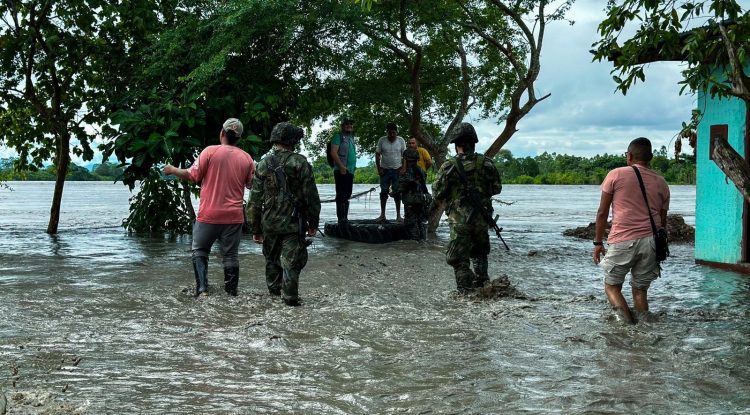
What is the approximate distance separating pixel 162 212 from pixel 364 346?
1293 cm

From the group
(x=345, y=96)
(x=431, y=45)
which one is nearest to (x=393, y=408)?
(x=345, y=96)

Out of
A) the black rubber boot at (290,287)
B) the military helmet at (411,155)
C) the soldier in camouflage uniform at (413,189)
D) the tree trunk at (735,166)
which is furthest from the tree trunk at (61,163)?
the tree trunk at (735,166)

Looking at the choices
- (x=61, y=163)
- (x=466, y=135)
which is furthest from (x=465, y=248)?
(x=61, y=163)

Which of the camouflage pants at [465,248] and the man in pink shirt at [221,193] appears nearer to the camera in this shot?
the man in pink shirt at [221,193]

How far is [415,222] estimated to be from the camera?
15805mm

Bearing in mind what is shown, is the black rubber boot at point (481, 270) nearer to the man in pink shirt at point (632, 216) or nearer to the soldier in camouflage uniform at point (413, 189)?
the man in pink shirt at point (632, 216)

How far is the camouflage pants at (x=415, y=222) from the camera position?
15555 mm

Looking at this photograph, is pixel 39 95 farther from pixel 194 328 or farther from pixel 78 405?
pixel 78 405

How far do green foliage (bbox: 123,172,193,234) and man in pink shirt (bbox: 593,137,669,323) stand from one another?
12.8 meters

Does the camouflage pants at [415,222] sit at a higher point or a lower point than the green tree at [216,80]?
lower

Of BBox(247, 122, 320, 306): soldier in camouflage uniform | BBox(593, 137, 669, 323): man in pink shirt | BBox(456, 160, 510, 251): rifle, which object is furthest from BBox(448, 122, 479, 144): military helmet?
BBox(593, 137, 669, 323): man in pink shirt

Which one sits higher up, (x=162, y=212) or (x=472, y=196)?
(x=472, y=196)

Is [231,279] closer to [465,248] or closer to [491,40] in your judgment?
[465,248]

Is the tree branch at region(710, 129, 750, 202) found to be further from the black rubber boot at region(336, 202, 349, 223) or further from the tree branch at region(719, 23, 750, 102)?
the black rubber boot at region(336, 202, 349, 223)
